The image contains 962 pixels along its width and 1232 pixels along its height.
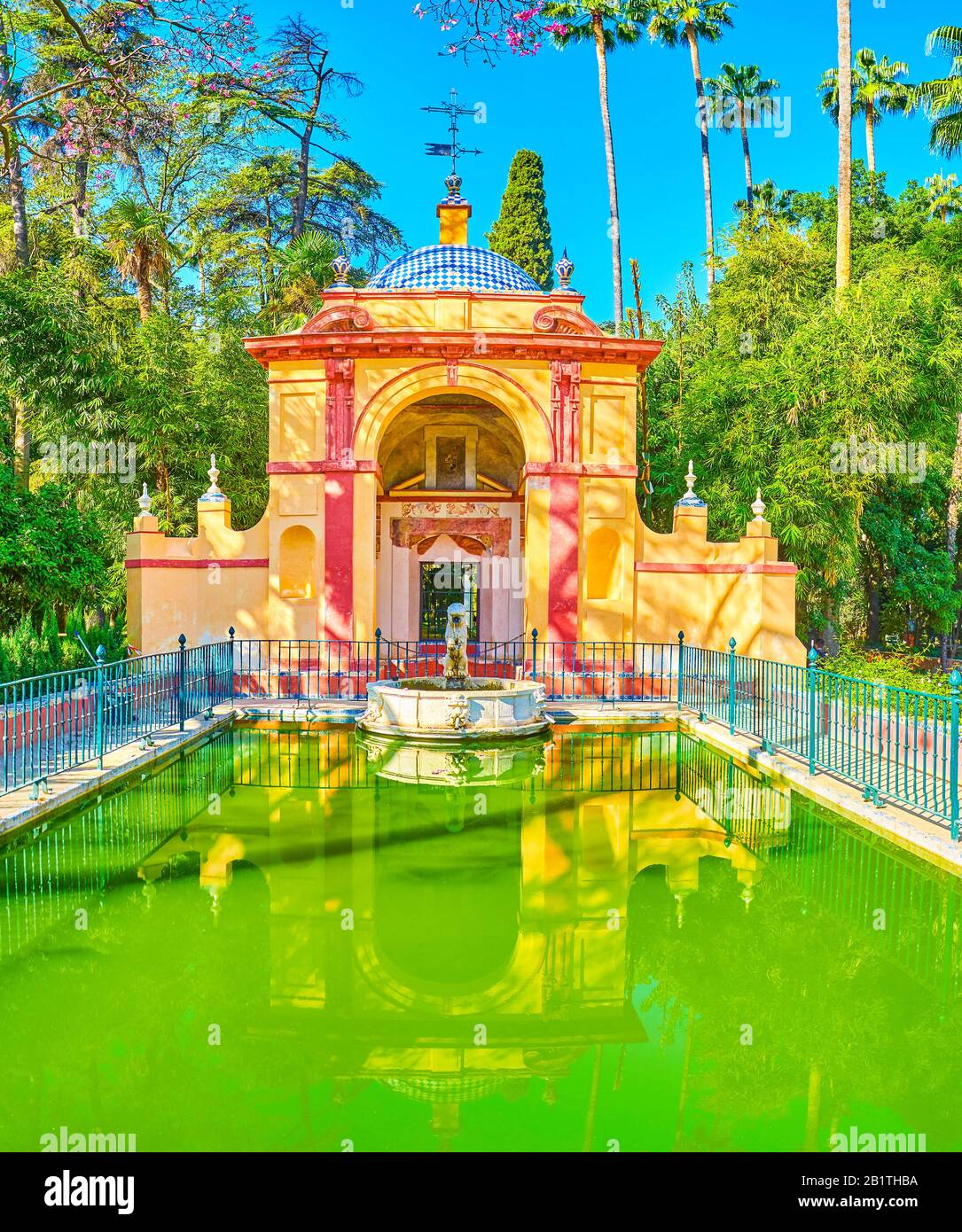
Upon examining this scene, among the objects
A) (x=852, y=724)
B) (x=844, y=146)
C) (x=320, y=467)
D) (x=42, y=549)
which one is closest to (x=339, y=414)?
(x=320, y=467)

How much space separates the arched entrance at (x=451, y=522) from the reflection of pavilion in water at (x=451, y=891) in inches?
353

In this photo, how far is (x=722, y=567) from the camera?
15852mm

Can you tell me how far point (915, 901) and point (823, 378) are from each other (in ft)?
44.1

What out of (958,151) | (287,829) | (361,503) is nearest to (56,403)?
(361,503)

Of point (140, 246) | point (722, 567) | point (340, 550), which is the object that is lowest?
point (722, 567)

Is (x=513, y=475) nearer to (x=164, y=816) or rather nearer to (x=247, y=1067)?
(x=164, y=816)

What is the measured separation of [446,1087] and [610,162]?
28.9 metres

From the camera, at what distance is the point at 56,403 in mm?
18891

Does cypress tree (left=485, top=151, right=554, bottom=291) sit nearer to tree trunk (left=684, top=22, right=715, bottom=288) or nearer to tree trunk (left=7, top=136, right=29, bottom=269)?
tree trunk (left=684, top=22, right=715, bottom=288)

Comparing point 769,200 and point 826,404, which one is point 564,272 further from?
point 769,200

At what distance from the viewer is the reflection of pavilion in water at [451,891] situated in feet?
12.9

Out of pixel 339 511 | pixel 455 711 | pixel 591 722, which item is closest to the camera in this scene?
pixel 455 711

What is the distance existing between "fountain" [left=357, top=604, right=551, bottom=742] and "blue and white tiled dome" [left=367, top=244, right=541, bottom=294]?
849cm

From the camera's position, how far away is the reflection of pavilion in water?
3.92 m
